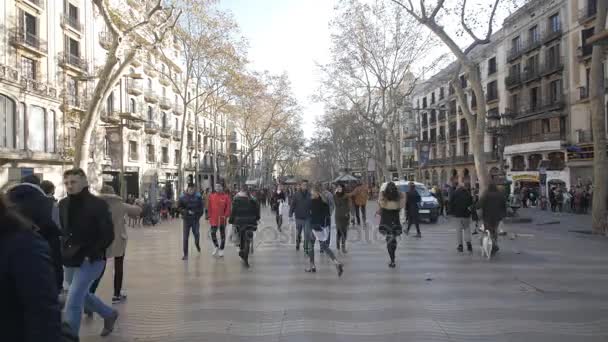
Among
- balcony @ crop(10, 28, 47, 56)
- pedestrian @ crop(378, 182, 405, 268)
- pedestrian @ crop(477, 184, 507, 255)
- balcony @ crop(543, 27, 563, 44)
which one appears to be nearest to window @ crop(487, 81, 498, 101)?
balcony @ crop(543, 27, 563, 44)

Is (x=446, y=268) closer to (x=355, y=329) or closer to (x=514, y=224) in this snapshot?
(x=355, y=329)

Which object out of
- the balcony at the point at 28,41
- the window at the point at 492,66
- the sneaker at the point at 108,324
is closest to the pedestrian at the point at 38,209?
the sneaker at the point at 108,324

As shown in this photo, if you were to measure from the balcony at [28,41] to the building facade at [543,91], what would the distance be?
22.3m

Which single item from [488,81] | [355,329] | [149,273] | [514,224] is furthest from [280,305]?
[488,81]

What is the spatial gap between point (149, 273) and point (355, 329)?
4964 mm

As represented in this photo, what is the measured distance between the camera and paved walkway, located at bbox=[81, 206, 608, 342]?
15.5 ft

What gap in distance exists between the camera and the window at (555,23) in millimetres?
31794

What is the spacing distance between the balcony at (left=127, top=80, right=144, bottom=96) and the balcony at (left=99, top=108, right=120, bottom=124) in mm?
2936

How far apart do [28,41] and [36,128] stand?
473 cm

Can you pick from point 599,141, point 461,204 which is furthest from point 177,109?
point 461,204

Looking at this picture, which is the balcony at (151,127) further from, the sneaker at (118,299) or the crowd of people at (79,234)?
the sneaker at (118,299)

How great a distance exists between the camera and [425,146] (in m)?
26.5

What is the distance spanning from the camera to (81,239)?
13.0 ft

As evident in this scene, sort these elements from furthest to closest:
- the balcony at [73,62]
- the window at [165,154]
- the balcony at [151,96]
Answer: the window at [165,154]
the balcony at [151,96]
the balcony at [73,62]
